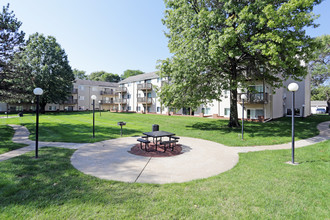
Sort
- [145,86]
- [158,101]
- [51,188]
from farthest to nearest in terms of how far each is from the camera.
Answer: [145,86], [158,101], [51,188]

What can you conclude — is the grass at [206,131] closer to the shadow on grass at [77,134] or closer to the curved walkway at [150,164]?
the shadow on grass at [77,134]

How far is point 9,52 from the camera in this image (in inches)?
613

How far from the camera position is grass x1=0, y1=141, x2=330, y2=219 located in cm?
336

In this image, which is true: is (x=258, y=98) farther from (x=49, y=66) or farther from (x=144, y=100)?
(x=49, y=66)

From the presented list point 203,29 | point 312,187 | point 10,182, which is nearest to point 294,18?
point 203,29

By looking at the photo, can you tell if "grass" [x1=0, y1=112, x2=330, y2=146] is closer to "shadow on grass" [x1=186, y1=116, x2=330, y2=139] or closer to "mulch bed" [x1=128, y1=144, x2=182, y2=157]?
"shadow on grass" [x1=186, y1=116, x2=330, y2=139]

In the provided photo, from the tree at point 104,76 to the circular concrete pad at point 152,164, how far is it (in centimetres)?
7868

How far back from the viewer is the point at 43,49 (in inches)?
1544

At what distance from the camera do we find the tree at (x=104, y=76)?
265 feet

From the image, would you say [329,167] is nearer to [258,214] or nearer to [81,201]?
[258,214]

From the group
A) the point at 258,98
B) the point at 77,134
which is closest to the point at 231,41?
the point at 258,98

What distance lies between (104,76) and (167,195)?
8373 cm

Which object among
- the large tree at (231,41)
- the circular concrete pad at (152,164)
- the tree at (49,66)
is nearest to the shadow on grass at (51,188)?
the circular concrete pad at (152,164)

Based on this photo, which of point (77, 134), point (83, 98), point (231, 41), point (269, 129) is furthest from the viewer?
point (83, 98)
